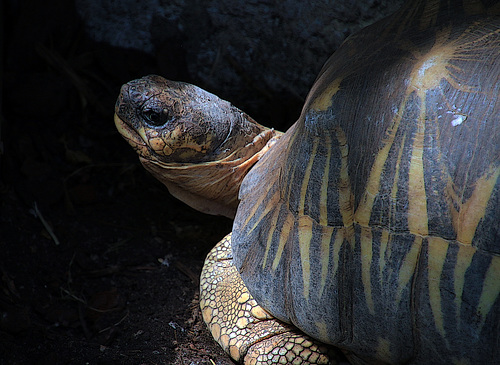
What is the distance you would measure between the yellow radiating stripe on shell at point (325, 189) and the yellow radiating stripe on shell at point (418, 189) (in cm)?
32

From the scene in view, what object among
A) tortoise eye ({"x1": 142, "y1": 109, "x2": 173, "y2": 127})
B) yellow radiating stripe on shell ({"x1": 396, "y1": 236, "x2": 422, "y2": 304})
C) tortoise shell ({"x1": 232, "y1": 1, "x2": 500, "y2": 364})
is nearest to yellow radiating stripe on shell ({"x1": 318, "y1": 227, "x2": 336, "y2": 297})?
tortoise shell ({"x1": 232, "y1": 1, "x2": 500, "y2": 364})

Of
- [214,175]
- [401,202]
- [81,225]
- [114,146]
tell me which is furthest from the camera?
[114,146]

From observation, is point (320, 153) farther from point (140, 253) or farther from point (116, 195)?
point (116, 195)

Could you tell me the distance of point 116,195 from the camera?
326 cm

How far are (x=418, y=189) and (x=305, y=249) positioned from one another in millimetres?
502

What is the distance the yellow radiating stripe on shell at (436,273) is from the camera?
5.69ft

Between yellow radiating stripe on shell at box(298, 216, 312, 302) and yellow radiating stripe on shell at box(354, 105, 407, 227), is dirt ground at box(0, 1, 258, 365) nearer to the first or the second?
yellow radiating stripe on shell at box(298, 216, 312, 302)

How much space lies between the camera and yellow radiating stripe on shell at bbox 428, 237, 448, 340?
174 centimetres

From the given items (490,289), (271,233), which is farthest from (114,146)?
(490,289)

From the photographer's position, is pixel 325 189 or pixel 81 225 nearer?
pixel 325 189

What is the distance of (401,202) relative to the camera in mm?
1781

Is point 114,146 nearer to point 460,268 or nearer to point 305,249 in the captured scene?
point 305,249

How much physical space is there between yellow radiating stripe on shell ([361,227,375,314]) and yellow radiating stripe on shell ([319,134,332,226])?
0.16 meters

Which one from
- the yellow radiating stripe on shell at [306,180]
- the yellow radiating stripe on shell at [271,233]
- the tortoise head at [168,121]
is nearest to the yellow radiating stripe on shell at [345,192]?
the yellow radiating stripe on shell at [306,180]
